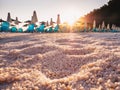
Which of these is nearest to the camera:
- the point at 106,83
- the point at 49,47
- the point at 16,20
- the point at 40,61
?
the point at 106,83

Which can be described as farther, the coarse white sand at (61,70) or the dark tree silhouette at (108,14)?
the dark tree silhouette at (108,14)

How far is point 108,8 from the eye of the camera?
39.2 meters

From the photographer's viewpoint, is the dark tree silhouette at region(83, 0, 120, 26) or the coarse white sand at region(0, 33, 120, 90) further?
the dark tree silhouette at region(83, 0, 120, 26)

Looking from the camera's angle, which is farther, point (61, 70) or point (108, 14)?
point (108, 14)

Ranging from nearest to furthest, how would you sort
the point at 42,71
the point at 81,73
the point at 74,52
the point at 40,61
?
the point at 81,73, the point at 42,71, the point at 40,61, the point at 74,52

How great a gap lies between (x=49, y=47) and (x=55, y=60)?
143 centimetres

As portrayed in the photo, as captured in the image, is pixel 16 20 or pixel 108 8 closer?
pixel 16 20

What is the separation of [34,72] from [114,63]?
53.4 inches

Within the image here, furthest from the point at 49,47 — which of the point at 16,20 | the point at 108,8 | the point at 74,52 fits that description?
the point at 108,8

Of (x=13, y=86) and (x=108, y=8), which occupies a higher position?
(x=108, y=8)

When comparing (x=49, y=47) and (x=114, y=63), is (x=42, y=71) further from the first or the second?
(x=49, y=47)

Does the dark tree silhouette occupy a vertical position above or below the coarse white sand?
above

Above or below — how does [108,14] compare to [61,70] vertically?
above

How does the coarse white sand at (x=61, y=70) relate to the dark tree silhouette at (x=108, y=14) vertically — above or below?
below
